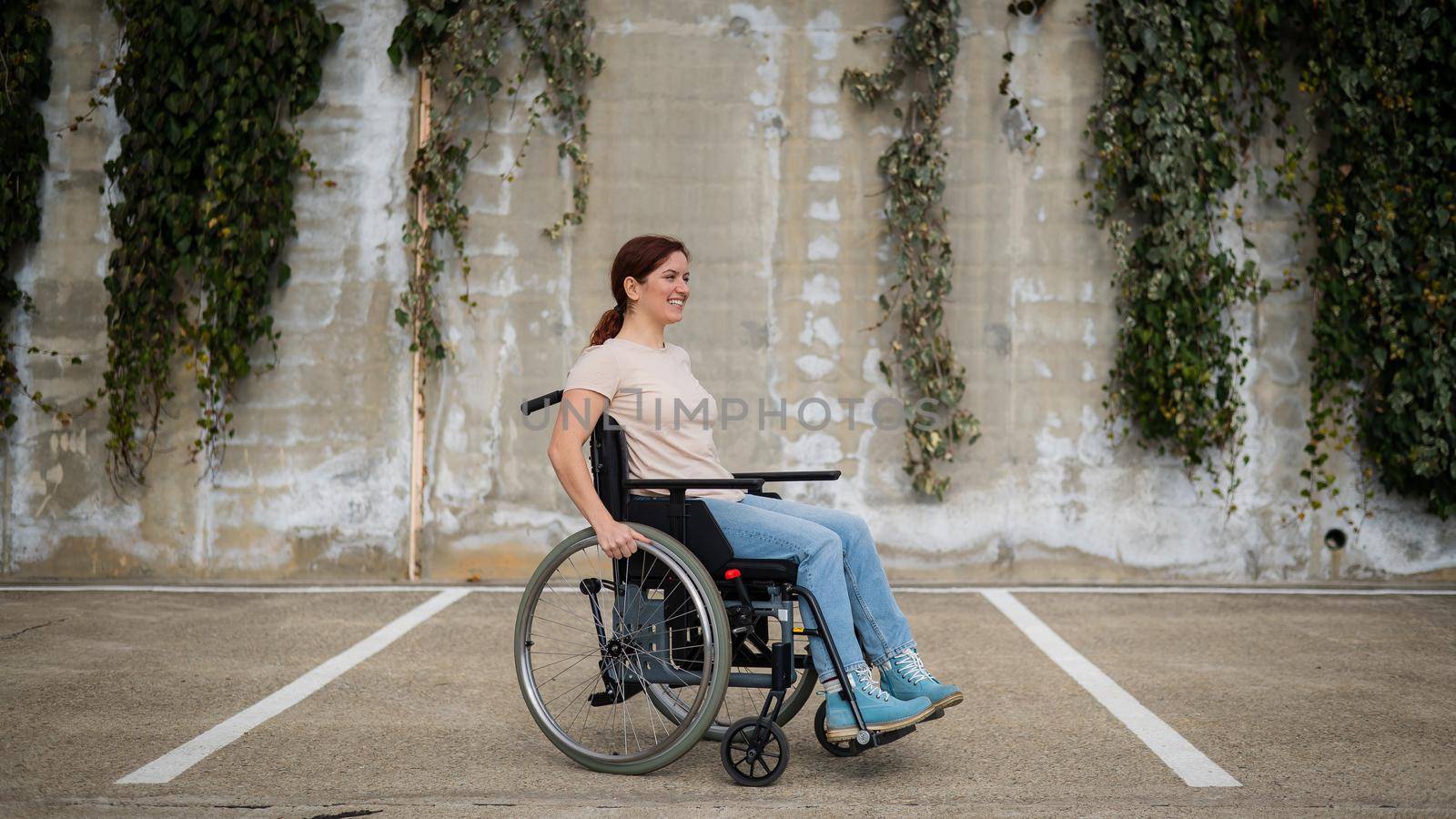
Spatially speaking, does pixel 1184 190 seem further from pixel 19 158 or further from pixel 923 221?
pixel 19 158

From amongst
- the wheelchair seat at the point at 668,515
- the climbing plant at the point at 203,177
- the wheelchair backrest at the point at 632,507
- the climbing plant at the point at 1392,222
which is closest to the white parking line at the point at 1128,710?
the wheelchair seat at the point at 668,515

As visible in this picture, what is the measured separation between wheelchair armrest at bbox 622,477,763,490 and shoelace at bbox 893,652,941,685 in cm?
49

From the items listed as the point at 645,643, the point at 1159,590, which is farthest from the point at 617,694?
the point at 1159,590

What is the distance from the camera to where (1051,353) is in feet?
17.8

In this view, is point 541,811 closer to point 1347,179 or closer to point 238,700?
point 238,700

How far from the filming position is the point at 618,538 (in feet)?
8.63

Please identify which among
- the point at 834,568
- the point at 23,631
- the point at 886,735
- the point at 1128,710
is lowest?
the point at 23,631

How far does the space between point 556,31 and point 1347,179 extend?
134 inches

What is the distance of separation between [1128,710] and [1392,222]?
117 inches

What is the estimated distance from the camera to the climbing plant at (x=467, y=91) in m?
5.29

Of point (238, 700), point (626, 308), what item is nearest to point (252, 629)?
point (238, 700)

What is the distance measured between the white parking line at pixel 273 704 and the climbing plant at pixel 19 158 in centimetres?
208

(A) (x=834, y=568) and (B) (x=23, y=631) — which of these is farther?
(B) (x=23, y=631)

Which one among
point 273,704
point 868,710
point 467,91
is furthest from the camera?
point 467,91
